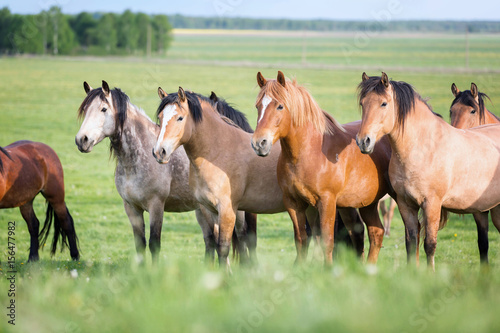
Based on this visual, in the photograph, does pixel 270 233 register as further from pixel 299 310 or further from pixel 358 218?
pixel 299 310

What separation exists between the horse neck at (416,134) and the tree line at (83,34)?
61983mm

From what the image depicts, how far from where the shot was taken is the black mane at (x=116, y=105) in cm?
609

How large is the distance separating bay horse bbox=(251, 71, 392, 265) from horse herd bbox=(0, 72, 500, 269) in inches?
0.4

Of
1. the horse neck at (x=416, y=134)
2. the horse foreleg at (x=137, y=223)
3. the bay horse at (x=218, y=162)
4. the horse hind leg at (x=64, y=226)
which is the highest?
the horse neck at (x=416, y=134)

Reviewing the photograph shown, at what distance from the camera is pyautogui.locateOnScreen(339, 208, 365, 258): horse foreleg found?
21.4ft

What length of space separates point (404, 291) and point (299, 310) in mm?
758

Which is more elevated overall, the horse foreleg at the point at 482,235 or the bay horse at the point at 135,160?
the bay horse at the point at 135,160

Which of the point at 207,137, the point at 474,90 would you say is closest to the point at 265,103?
the point at 207,137

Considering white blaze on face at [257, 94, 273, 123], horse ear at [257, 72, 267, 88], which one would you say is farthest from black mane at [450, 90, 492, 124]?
white blaze on face at [257, 94, 273, 123]

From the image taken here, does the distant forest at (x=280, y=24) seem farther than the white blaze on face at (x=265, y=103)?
Yes

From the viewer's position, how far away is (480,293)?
3.28m

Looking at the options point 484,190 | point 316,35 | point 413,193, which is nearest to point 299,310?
point 413,193

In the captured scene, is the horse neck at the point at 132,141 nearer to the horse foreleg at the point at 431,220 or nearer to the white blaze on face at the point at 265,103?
the white blaze on face at the point at 265,103

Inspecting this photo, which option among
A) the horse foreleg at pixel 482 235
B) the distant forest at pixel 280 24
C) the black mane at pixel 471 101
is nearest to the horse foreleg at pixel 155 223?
the horse foreleg at pixel 482 235
